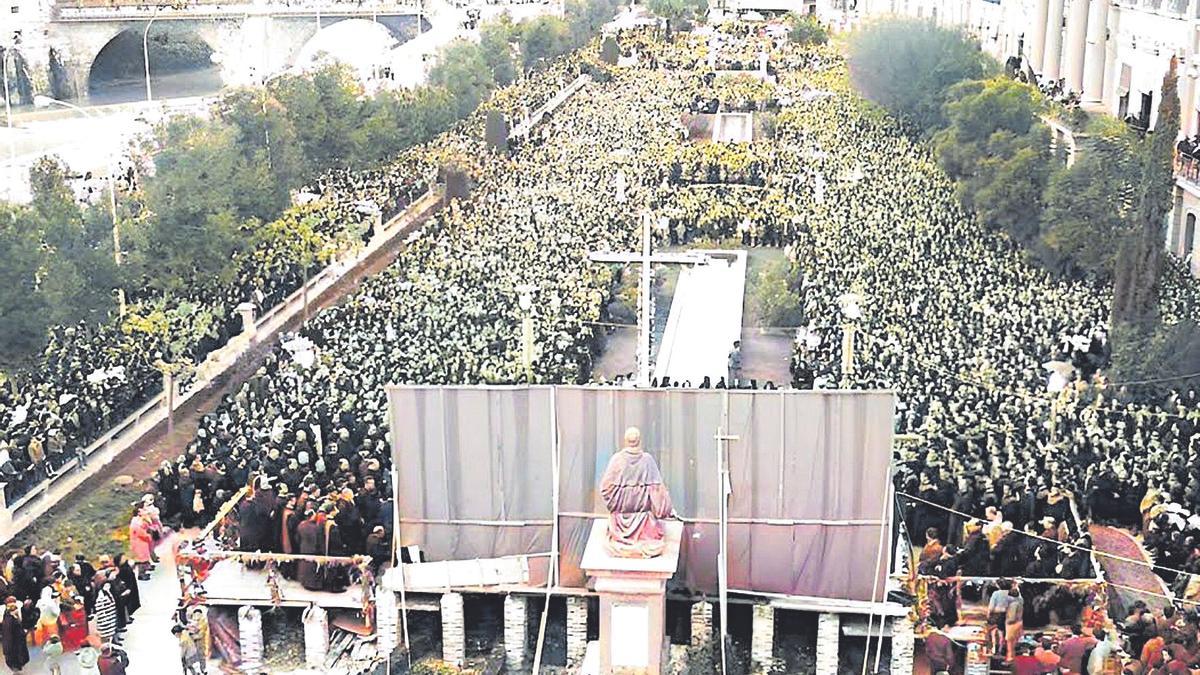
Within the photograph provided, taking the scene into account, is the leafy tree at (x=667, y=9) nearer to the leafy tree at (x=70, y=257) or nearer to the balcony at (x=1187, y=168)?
the balcony at (x=1187, y=168)

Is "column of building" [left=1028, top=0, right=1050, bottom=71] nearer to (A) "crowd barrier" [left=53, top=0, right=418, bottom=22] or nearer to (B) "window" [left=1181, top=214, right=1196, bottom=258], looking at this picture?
(B) "window" [left=1181, top=214, right=1196, bottom=258]

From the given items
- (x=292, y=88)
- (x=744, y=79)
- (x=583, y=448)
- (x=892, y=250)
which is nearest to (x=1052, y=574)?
(x=583, y=448)

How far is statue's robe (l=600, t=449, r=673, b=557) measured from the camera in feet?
37.0

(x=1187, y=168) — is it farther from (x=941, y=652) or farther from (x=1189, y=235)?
(x=941, y=652)

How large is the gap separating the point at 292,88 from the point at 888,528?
2663 cm

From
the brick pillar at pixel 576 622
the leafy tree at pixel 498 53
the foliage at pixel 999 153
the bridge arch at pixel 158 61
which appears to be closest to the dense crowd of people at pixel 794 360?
the foliage at pixel 999 153

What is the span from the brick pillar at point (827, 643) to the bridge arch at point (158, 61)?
171 feet

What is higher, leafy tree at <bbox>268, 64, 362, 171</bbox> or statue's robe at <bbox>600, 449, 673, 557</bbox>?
leafy tree at <bbox>268, 64, 362, 171</bbox>

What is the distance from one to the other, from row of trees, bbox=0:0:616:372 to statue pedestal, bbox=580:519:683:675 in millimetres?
13101

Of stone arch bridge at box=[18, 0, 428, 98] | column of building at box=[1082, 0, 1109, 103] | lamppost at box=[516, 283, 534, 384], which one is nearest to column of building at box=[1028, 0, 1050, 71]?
column of building at box=[1082, 0, 1109, 103]

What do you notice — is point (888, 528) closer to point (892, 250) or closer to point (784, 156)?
point (892, 250)

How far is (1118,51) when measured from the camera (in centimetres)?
3841

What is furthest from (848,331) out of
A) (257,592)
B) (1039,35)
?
(1039,35)

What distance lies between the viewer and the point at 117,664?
1259 centimetres
